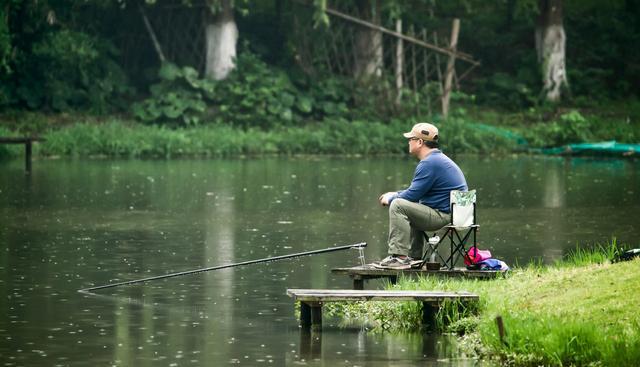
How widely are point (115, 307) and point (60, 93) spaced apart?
26.9 metres

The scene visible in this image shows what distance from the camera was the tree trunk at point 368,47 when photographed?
138 ft

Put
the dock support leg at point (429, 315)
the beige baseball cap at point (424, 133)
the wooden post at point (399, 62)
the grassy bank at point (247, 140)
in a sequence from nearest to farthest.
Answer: the dock support leg at point (429, 315), the beige baseball cap at point (424, 133), the grassy bank at point (247, 140), the wooden post at point (399, 62)

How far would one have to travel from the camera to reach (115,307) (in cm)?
1420

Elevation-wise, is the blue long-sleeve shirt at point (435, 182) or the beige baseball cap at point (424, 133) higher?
the beige baseball cap at point (424, 133)

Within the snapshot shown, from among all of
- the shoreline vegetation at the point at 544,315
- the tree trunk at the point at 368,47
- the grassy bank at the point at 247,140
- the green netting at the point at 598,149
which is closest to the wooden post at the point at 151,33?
the grassy bank at the point at 247,140

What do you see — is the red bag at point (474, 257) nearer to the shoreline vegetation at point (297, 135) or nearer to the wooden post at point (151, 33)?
the shoreline vegetation at point (297, 135)

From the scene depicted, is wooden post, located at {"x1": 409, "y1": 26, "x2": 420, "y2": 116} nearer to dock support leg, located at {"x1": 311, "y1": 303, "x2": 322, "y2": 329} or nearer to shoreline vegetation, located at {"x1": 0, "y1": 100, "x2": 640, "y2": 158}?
shoreline vegetation, located at {"x1": 0, "y1": 100, "x2": 640, "y2": 158}

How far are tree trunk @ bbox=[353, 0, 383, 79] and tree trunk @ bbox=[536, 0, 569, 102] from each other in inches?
178

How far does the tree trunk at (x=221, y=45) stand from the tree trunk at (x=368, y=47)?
3547 mm

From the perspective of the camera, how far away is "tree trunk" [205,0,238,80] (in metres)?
41.3

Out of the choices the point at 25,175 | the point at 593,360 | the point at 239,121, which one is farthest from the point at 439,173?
the point at 239,121

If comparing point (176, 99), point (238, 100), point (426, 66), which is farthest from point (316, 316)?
point (426, 66)

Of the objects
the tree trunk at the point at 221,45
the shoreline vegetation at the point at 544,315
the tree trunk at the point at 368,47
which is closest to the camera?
the shoreline vegetation at the point at 544,315

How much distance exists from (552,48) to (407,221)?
28444 millimetres
